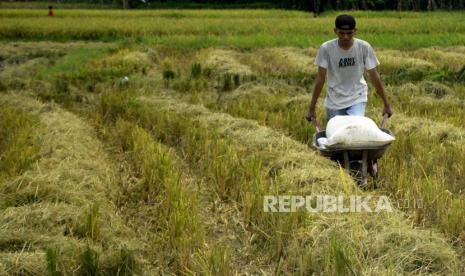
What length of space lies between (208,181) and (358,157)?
3.82ft

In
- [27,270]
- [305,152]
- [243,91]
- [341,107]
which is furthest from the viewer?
[243,91]

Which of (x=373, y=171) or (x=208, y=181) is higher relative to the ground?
(x=373, y=171)

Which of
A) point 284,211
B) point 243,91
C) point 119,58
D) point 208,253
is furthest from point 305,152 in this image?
point 119,58

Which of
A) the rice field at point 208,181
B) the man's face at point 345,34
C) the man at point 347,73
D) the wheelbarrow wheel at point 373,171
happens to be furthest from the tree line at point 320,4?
the wheelbarrow wheel at point 373,171

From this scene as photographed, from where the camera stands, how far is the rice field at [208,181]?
2545mm

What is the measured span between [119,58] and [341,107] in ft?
27.9

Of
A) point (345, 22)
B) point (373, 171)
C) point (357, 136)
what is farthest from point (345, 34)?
point (373, 171)

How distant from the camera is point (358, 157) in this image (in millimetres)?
3408

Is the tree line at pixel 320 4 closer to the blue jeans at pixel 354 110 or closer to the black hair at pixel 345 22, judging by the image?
the blue jeans at pixel 354 110

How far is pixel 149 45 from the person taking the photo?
46.2ft

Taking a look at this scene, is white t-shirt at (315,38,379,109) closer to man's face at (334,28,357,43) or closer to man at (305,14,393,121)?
man at (305,14,393,121)

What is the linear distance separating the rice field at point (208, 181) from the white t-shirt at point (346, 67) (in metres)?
0.49

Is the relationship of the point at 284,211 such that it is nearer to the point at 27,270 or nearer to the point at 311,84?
the point at 27,270

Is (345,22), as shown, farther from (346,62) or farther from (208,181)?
(208,181)
